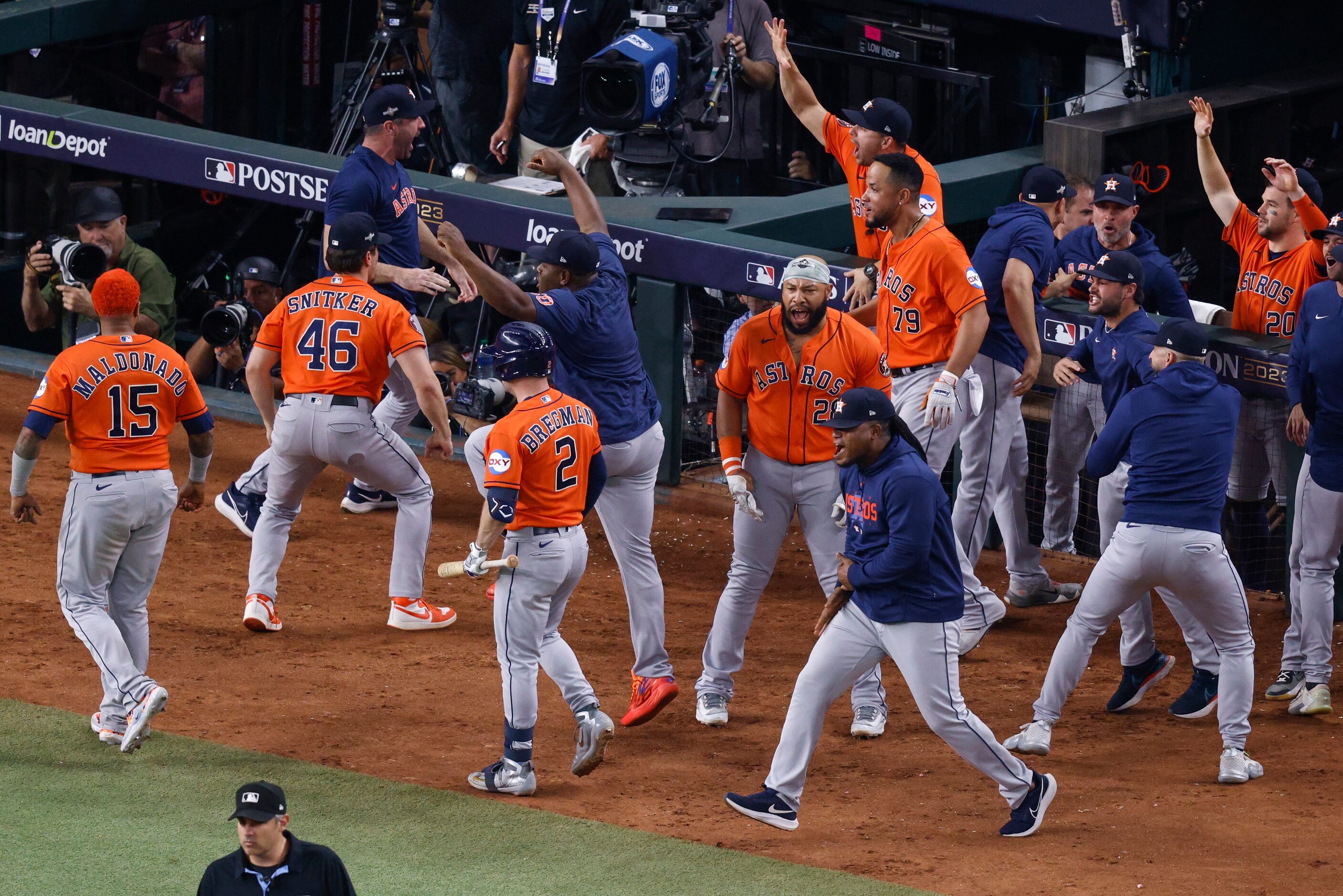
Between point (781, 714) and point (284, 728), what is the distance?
1909mm

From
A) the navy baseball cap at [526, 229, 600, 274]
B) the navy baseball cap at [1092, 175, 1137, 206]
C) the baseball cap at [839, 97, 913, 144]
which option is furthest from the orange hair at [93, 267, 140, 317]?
the navy baseball cap at [1092, 175, 1137, 206]

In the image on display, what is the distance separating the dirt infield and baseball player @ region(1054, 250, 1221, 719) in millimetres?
127

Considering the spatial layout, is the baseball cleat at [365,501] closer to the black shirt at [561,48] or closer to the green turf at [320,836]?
the black shirt at [561,48]

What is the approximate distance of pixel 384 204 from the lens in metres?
8.59

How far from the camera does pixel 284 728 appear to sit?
23.8 feet

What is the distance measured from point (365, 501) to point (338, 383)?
2.37m

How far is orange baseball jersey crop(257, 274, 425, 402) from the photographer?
7.67 meters

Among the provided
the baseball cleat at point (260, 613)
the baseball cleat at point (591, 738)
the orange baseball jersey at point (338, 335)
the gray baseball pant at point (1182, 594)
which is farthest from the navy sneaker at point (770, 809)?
the baseball cleat at point (260, 613)

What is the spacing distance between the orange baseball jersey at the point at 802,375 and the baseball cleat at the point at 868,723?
1.02 m

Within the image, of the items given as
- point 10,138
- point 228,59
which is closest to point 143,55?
point 228,59

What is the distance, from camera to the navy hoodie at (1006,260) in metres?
8.04

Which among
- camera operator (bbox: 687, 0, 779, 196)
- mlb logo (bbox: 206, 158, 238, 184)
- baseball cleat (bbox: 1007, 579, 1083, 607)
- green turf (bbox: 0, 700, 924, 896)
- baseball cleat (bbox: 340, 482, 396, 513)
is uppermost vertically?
camera operator (bbox: 687, 0, 779, 196)

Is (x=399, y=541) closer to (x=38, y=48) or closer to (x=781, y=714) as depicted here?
(x=781, y=714)

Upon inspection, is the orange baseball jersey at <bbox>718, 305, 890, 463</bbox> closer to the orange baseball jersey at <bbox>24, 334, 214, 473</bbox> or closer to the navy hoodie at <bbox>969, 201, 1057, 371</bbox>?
the navy hoodie at <bbox>969, 201, 1057, 371</bbox>
